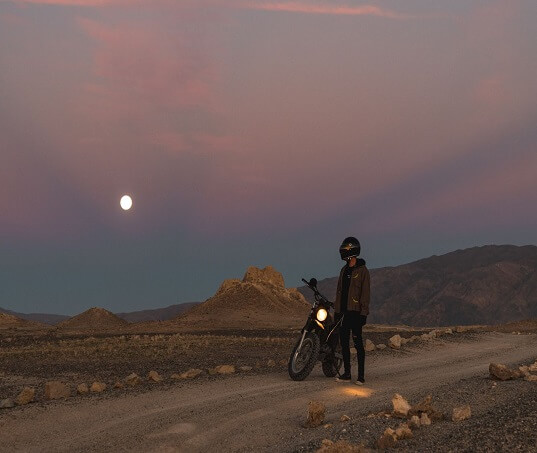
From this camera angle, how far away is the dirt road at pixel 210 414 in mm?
7664

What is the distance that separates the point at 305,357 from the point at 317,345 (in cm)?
40

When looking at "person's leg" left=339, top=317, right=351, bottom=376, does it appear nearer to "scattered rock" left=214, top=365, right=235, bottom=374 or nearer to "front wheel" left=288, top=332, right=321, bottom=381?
"front wheel" left=288, top=332, right=321, bottom=381

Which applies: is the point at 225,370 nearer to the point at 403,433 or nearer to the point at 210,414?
the point at 210,414

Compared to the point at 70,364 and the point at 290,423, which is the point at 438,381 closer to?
the point at 290,423

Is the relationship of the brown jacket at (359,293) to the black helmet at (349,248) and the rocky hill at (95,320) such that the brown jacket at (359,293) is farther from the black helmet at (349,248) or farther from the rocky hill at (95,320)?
the rocky hill at (95,320)

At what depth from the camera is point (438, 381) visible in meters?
11.5

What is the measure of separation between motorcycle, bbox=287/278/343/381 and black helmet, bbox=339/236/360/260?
789 mm

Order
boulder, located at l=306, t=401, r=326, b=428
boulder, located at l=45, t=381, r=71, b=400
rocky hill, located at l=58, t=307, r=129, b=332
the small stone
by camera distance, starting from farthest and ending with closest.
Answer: rocky hill, located at l=58, t=307, r=129, b=332, boulder, located at l=45, t=381, r=71, b=400, boulder, located at l=306, t=401, r=326, b=428, the small stone

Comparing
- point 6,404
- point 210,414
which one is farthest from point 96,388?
point 210,414

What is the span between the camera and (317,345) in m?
11.7

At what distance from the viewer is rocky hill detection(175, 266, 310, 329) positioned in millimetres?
56241

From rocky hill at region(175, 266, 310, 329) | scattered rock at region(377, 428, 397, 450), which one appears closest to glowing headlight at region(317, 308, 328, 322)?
scattered rock at region(377, 428, 397, 450)

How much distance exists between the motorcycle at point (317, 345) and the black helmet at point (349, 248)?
789mm

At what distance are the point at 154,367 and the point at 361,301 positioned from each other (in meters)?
8.24
